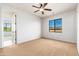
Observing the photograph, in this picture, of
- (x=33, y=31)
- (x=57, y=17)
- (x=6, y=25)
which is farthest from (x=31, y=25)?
(x=57, y=17)

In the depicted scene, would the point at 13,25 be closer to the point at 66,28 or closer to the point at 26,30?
the point at 26,30

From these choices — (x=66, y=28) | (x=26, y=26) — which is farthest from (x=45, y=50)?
(x=26, y=26)

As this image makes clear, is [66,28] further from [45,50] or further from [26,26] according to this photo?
[26,26]

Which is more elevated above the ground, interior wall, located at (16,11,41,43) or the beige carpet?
interior wall, located at (16,11,41,43)

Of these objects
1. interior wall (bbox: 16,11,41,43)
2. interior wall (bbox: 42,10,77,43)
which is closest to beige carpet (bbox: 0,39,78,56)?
interior wall (bbox: 42,10,77,43)

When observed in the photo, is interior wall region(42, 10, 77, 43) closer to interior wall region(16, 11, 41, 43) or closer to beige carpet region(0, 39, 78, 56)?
beige carpet region(0, 39, 78, 56)

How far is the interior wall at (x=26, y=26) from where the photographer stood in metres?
4.40

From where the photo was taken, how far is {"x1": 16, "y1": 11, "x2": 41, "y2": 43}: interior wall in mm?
4400

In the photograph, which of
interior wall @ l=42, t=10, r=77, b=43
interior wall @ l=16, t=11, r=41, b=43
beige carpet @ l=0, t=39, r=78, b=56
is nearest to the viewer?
beige carpet @ l=0, t=39, r=78, b=56

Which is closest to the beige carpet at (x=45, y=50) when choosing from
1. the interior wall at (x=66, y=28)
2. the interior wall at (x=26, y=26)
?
the interior wall at (x=66, y=28)

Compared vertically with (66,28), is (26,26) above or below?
above

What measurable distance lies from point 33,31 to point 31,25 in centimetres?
38

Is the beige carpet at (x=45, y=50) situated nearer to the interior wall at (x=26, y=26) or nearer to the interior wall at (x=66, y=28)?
the interior wall at (x=66, y=28)

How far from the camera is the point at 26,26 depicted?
15.8ft
